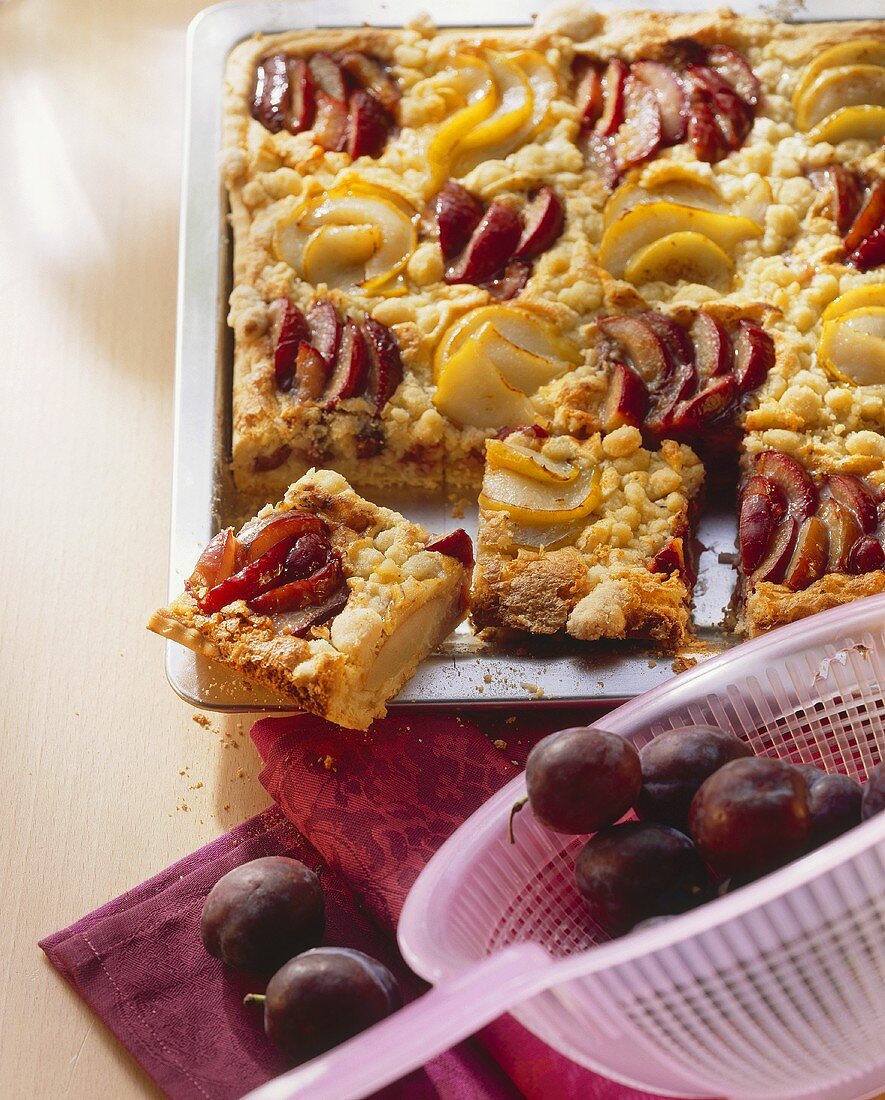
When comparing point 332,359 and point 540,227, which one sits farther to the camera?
point 540,227

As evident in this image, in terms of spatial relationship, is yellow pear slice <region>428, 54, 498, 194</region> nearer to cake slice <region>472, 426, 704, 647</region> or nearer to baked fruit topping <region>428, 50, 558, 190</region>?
baked fruit topping <region>428, 50, 558, 190</region>

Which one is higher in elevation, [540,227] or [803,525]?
[540,227]

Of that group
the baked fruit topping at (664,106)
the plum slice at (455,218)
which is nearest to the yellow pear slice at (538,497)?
the plum slice at (455,218)

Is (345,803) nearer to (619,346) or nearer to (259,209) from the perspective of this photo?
(619,346)

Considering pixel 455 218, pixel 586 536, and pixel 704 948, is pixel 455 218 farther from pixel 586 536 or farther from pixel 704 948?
pixel 704 948

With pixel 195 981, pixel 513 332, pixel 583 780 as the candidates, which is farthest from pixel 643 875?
pixel 513 332

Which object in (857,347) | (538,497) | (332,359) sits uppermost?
(857,347)

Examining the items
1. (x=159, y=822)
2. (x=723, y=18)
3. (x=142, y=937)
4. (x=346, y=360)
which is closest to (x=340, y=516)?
(x=346, y=360)
